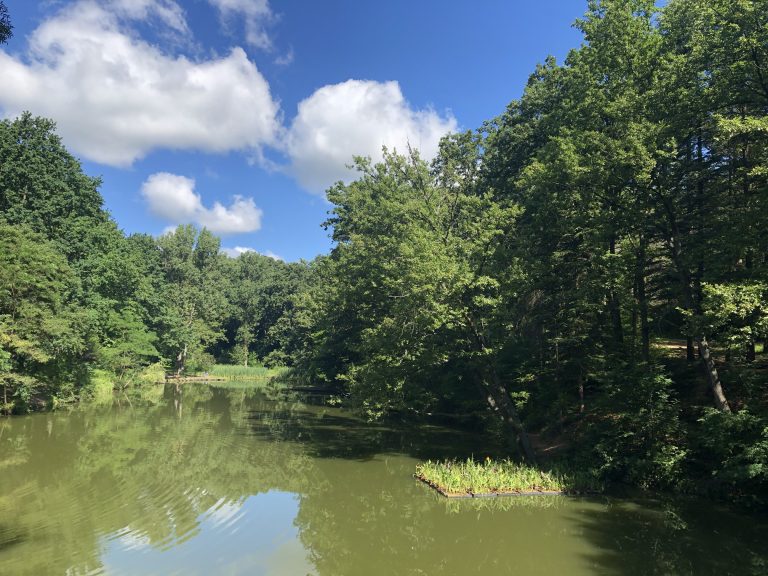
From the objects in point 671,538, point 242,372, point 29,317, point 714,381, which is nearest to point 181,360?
point 242,372

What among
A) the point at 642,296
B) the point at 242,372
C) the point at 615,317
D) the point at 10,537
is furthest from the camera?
the point at 242,372

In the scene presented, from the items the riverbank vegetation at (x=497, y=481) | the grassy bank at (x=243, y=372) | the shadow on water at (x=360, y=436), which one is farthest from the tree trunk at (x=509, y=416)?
the grassy bank at (x=243, y=372)

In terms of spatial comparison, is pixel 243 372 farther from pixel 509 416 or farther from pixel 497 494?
pixel 497 494

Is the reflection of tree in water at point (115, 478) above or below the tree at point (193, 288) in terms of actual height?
below

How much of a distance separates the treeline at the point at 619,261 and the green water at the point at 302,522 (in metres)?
2.50

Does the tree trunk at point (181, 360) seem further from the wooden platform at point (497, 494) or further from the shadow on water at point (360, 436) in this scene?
the wooden platform at point (497, 494)

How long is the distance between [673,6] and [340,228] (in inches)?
1281

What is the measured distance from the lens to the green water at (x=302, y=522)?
421 inches

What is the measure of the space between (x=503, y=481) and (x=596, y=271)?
8.51m

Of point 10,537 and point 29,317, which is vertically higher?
point 29,317

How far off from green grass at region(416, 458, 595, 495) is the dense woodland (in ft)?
4.65

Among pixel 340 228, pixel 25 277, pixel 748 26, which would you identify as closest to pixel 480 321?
pixel 748 26

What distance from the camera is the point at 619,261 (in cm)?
1744

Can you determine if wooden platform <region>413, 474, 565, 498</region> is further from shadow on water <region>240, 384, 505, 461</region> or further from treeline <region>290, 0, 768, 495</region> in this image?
shadow on water <region>240, 384, 505, 461</region>
